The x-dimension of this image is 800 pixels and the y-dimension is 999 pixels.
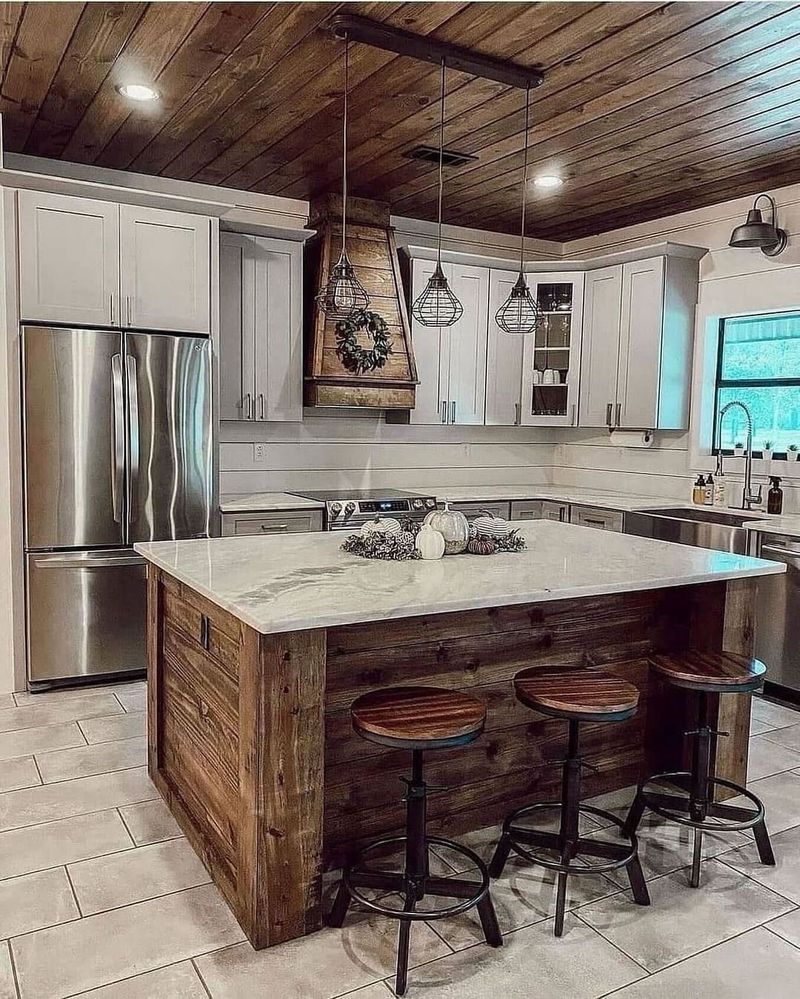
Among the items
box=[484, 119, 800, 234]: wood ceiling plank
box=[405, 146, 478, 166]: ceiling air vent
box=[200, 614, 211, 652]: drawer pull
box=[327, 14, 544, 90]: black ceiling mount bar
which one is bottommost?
box=[200, 614, 211, 652]: drawer pull

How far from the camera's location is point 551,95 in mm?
3504

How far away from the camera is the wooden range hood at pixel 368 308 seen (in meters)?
5.04

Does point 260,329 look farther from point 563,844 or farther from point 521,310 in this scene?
point 563,844

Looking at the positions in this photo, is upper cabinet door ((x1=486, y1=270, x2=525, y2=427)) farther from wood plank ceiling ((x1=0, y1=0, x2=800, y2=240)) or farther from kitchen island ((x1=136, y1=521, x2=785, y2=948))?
kitchen island ((x1=136, y1=521, x2=785, y2=948))

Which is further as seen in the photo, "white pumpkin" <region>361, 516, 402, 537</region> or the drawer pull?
"white pumpkin" <region>361, 516, 402, 537</region>

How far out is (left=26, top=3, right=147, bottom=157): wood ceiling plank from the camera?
288 cm

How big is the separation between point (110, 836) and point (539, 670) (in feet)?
5.12

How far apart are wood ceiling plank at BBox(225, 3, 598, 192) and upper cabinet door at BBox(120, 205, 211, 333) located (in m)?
0.61

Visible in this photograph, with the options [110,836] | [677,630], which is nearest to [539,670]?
[677,630]

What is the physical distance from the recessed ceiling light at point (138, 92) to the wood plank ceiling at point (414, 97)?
0.04 meters

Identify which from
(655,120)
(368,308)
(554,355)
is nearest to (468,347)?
(554,355)

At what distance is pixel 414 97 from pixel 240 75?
742 mm

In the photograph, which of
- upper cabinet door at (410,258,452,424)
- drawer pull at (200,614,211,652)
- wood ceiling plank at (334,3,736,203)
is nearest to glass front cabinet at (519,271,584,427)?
upper cabinet door at (410,258,452,424)

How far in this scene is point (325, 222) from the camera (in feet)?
16.7
